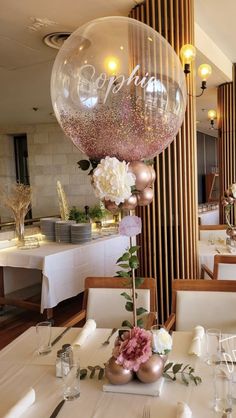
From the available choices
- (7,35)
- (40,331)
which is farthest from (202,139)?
(40,331)

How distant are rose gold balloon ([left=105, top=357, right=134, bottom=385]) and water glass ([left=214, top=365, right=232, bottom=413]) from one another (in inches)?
11.9

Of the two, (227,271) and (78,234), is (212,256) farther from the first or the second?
(78,234)

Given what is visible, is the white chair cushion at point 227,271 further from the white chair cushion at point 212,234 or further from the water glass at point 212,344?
the white chair cushion at point 212,234

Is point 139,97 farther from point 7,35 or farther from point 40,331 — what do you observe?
point 7,35

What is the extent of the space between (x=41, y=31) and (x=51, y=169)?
5.15m

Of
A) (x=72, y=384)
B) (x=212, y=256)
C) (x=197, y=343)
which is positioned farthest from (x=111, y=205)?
(x=212, y=256)

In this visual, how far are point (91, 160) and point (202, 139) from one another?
1031 centimetres

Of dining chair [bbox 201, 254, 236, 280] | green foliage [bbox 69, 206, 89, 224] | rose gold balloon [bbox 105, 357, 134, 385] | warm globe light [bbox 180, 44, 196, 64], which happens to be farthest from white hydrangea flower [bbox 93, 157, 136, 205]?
green foliage [bbox 69, 206, 89, 224]

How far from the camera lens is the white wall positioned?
27.6 feet

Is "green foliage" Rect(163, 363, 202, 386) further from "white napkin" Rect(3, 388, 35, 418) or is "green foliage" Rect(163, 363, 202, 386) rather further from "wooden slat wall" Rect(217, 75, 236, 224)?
"wooden slat wall" Rect(217, 75, 236, 224)

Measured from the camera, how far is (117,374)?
1.29 metres

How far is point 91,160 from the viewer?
136cm

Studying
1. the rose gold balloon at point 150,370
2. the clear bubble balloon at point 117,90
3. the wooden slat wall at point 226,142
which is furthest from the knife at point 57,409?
the wooden slat wall at point 226,142

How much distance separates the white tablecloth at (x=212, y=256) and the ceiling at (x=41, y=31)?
233cm
